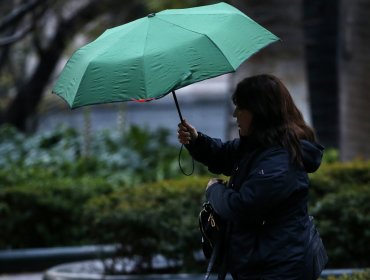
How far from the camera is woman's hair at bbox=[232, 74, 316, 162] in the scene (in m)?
4.62

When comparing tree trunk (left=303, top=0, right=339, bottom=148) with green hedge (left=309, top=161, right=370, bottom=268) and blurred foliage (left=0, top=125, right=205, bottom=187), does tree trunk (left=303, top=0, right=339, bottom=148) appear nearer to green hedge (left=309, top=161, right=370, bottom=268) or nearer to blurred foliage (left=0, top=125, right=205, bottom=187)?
blurred foliage (left=0, top=125, right=205, bottom=187)

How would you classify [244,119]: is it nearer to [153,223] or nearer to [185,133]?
[185,133]

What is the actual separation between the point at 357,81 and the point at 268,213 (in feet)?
24.8

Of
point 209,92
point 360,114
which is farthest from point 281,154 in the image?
point 209,92

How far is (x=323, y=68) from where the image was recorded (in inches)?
543

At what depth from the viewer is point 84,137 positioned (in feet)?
52.6

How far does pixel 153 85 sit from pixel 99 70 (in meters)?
0.32

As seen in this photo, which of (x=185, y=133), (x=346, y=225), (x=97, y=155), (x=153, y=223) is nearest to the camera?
(x=185, y=133)

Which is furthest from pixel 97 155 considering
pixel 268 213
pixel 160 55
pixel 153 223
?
pixel 268 213

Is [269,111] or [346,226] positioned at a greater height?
[269,111]

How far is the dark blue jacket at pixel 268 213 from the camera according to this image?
4.52m

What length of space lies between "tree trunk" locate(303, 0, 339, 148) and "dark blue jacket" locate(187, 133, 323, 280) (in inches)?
356

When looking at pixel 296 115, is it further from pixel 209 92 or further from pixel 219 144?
pixel 209 92

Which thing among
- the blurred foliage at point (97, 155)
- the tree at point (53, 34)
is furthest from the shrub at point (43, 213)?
the tree at point (53, 34)
